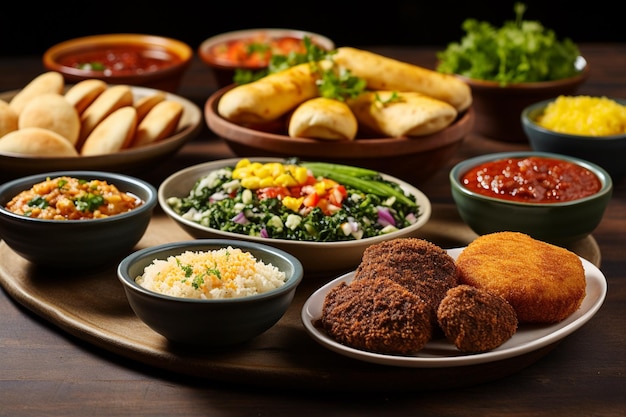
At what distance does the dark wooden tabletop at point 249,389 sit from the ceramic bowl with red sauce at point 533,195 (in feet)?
1.51

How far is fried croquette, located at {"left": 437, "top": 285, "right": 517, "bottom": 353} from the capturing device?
2.61 m

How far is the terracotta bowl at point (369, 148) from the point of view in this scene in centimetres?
413

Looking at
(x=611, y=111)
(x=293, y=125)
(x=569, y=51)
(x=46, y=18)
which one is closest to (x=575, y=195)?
(x=611, y=111)

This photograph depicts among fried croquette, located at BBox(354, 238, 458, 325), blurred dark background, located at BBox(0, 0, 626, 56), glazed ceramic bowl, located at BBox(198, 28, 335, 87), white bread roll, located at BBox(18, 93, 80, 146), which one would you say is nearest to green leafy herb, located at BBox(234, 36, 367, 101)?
glazed ceramic bowl, located at BBox(198, 28, 335, 87)

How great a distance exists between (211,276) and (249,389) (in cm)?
36

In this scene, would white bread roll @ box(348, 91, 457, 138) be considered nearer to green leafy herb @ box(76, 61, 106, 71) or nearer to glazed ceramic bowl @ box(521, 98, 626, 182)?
glazed ceramic bowl @ box(521, 98, 626, 182)

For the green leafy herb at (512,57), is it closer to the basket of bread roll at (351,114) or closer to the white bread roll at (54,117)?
the basket of bread roll at (351,114)

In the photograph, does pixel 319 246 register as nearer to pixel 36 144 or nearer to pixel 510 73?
pixel 36 144

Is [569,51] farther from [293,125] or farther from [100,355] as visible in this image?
[100,355]

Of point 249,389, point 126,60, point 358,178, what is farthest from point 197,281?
point 126,60

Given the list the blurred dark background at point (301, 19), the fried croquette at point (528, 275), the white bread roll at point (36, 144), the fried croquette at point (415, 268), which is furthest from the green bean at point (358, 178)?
the blurred dark background at point (301, 19)

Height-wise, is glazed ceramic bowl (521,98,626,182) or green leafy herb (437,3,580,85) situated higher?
green leafy herb (437,3,580,85)

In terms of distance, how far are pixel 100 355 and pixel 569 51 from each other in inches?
138

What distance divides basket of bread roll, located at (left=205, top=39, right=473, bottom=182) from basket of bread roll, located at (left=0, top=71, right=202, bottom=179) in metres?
0.25
